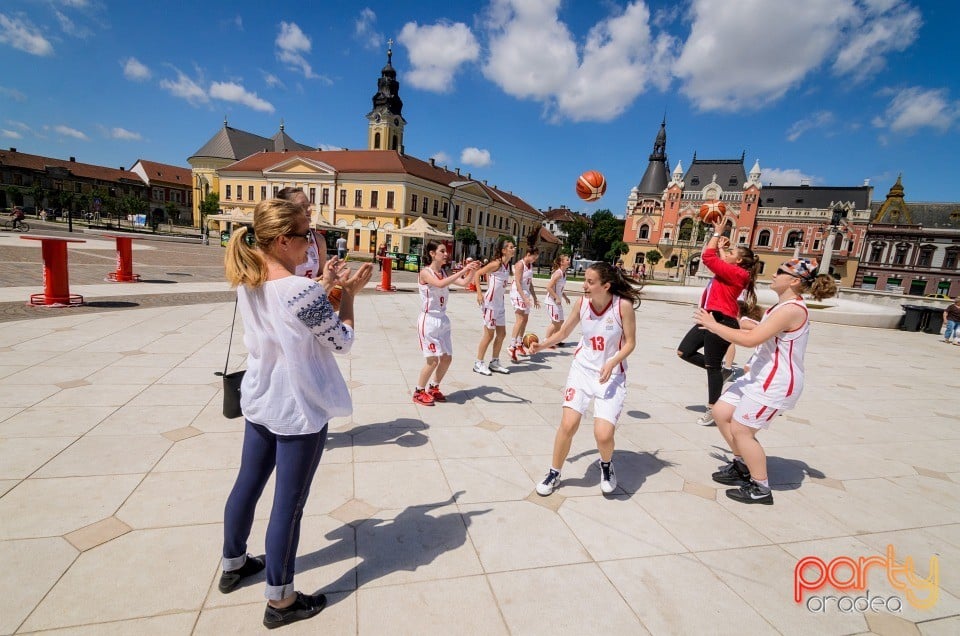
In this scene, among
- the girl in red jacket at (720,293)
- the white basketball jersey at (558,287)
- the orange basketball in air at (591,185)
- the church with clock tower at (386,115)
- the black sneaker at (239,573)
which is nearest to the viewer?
the black sneaker at (239,573)

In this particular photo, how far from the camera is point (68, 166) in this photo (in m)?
73.3

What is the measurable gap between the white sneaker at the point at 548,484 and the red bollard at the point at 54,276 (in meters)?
10.4

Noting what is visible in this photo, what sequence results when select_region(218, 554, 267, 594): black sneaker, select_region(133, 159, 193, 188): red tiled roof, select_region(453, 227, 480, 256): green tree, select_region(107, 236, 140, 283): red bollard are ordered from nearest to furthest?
select_region(218, 554, 267, 594): black sneaker < select_region(107, 236, 140, 283): red bollard < select_region(453, 227, 480, 256): green tree < select_region(133, 159, 193, 188): red tiled roof

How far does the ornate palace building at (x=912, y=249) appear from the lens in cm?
4972

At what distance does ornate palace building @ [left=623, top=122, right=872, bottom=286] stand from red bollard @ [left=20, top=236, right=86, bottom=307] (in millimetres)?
63498

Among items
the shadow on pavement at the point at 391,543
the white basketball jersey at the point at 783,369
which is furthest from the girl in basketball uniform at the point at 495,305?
the white basketball jersey at the point at 783,369

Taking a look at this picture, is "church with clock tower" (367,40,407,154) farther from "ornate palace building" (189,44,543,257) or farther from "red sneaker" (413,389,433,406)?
"red sneaker" (413,389,433,406)

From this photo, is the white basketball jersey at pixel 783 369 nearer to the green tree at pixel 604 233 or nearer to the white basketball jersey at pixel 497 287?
the white basketball jersey at pixel 497 287

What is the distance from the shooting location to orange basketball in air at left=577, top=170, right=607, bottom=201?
976cm

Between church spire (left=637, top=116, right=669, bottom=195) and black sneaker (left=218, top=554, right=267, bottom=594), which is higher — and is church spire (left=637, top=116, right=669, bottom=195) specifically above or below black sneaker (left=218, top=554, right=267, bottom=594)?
above

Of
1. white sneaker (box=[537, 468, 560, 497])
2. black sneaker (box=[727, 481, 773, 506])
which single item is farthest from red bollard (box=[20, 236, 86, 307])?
black sneaker (box=[727, 481, 773, 506])

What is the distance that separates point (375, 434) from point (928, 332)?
74.9 ft

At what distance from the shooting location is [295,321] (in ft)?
6.03

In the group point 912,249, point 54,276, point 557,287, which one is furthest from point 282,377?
point 912,249
